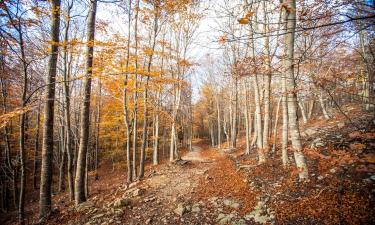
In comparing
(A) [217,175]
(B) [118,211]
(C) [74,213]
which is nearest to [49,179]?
(C) [74,213]

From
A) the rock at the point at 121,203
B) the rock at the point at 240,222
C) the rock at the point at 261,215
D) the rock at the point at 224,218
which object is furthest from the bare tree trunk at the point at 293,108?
the rock at the point at 121,203

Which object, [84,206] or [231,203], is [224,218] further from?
[84,206]

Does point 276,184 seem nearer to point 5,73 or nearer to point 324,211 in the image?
point 324,211

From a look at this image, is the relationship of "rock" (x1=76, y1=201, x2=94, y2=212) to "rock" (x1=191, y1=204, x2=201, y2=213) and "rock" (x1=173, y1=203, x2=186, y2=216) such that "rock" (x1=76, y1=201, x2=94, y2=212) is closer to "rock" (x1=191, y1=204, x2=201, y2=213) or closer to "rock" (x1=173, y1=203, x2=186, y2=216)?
"rock" (x1=173, y1=203, x2=186, y2=216)

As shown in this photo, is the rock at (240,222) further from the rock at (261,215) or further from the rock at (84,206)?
the rock at (84,206)

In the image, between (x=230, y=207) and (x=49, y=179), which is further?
(x=49, y=179)

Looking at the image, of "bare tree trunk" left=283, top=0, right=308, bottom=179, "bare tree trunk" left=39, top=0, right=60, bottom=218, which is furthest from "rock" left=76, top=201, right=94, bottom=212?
"bare tree trunk" left=283, top=0, right=308, bottom=179

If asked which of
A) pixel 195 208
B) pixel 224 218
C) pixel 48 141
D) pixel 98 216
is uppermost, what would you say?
pixel 48 141

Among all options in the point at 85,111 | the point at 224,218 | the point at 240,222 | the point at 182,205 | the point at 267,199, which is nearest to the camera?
the point at 240,222

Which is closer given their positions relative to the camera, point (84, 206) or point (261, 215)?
point (261, 215)

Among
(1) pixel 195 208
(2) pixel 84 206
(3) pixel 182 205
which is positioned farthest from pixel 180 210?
(2) pixel 84 206

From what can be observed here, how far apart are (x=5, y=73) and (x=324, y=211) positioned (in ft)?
44.5

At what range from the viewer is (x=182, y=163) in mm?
11453

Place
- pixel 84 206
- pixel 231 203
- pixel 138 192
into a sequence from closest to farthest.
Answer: pixel 231 203 → pixel 84 206 → pixel 138 192
